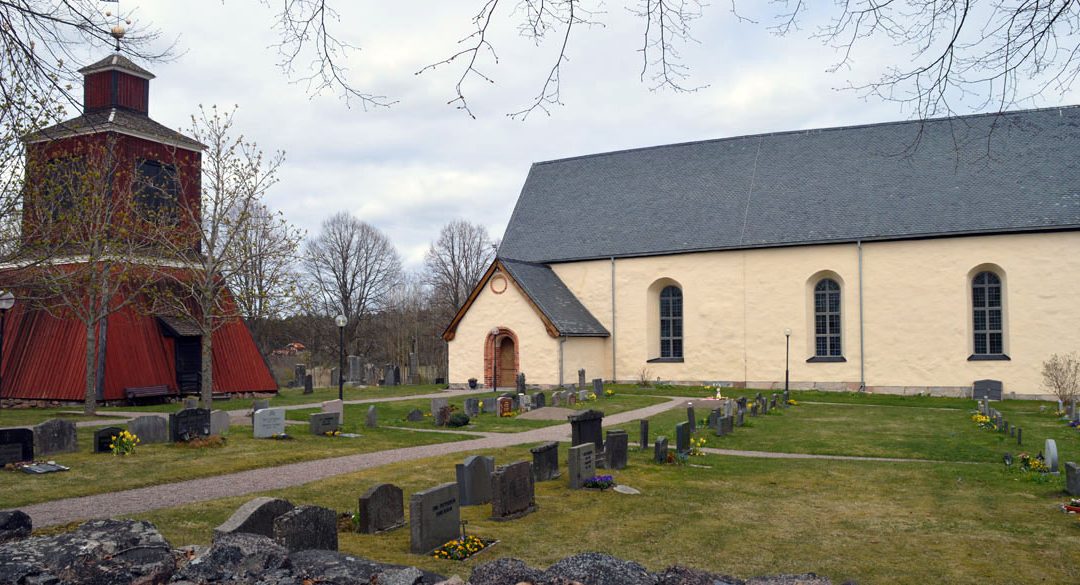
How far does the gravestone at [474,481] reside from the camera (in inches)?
440

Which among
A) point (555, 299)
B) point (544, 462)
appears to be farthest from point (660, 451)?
point (555, 299)

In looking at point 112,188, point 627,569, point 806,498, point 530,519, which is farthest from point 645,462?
point 112,188

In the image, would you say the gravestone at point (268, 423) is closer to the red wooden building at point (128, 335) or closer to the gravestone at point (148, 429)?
the gravestone at point (148, 429)

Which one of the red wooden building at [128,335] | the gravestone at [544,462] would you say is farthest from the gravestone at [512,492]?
the red wooden building at [128,335]

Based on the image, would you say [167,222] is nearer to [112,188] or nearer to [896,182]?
[112,188]

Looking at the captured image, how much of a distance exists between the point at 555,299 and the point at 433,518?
86.7 feet

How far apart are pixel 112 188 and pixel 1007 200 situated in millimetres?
Answer: 30789

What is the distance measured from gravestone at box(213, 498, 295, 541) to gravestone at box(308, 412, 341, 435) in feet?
37.6

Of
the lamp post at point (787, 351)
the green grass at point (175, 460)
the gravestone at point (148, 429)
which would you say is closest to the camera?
the green grass at point (175, 460)

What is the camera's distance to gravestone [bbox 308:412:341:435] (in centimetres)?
1883

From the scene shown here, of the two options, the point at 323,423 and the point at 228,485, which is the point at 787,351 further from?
the point at 228,485

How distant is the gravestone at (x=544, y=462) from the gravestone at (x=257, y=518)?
239 inches

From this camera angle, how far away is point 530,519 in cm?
1052

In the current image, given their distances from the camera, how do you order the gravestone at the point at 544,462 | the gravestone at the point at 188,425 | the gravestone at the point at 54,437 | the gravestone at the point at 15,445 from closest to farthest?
1. the gravestone at the point at 544,462
2. the gravestone at the point at 15,445
3. the gravestone at the point at 54,437
4. the gravestone at the point at 188,425
